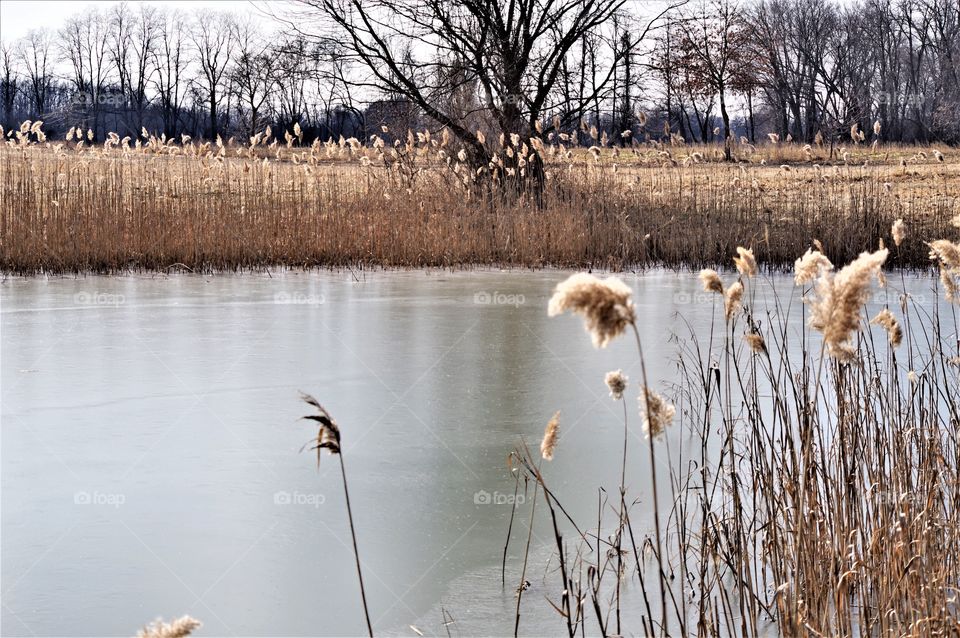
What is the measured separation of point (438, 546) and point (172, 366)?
239cm

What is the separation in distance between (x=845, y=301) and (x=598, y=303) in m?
0.46

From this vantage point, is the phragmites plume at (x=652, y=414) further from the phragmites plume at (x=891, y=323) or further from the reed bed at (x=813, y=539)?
the phragmites plume at (x=891, y=323)

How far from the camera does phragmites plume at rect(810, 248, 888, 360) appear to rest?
1.44 meters

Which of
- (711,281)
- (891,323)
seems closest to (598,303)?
(711,281)

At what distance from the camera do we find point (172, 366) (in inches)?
183

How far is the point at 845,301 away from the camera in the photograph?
4.77 feet

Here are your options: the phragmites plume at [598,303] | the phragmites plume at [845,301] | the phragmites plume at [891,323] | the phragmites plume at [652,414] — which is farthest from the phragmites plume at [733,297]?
the phragmites plume at [598,303]

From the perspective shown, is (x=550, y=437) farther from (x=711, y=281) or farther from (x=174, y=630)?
(x=174, y=630)

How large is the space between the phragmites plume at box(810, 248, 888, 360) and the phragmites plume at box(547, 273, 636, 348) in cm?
42

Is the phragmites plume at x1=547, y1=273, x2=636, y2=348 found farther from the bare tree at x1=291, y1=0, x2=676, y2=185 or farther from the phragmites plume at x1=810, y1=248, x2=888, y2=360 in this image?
the bare tree at x1=291, y1=0, x2=676, y2=185

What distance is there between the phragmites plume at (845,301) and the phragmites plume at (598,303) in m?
0.42

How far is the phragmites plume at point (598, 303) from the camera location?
1.17 m

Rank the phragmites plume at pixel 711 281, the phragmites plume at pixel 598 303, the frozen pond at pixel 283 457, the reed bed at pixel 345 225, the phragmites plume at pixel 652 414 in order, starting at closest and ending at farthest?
1. the phragmites plume at pixel 598 303
2. the phragmites plume at pixel 652 414
3. the phragmites plume at pixel 711 281
4. the frozen pond at pixel 283 457
5. the reed bed at pixel 345 225

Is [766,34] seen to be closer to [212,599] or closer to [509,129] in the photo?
[509,129]
